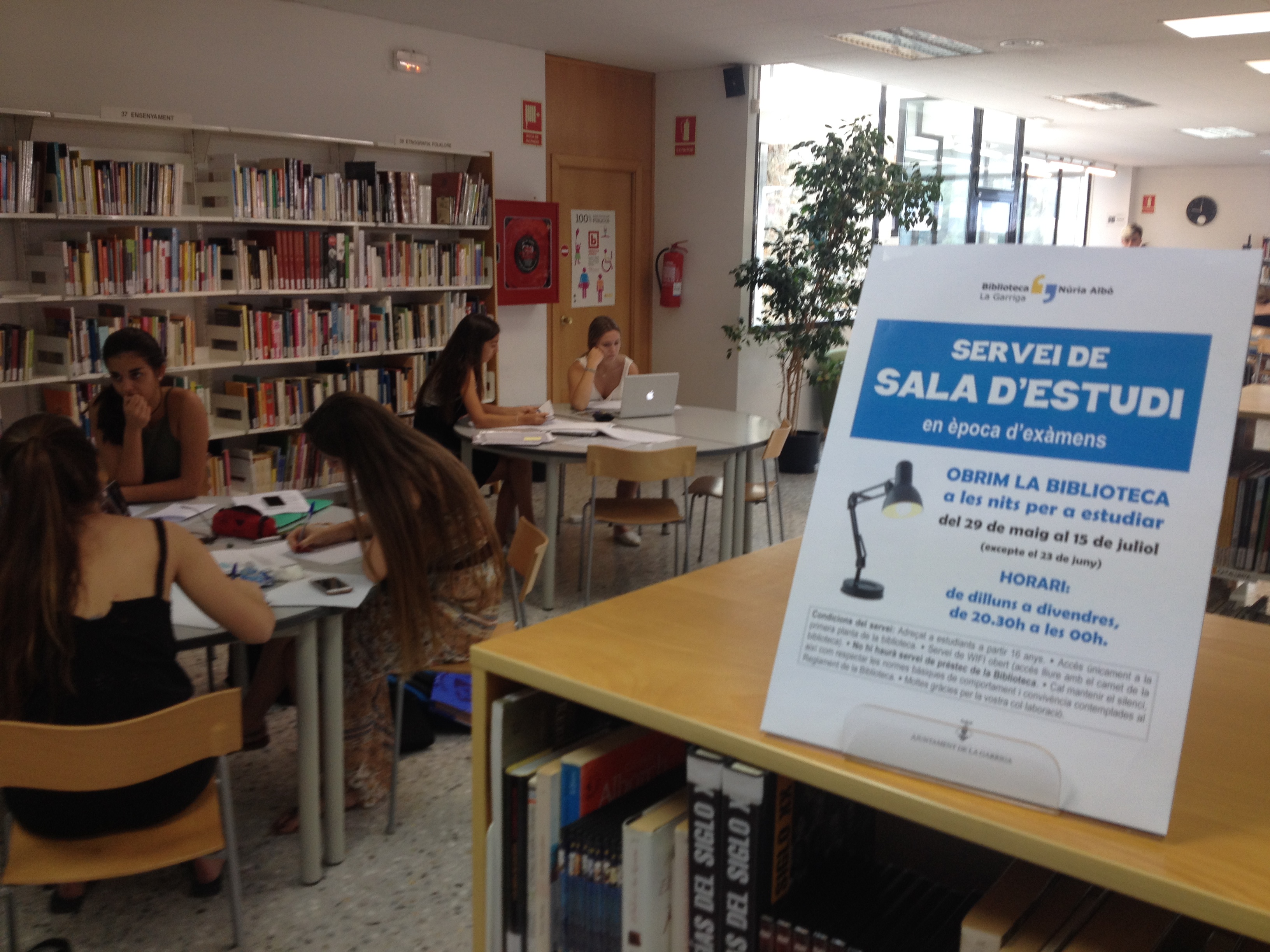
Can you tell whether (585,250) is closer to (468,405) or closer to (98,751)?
(468,405)

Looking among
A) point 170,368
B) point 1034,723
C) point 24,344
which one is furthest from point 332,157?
point 1034,723

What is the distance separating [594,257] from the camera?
7621 mm

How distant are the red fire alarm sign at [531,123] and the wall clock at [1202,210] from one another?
12.1 metres

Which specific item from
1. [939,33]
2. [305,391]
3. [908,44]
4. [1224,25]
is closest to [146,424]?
[305,391]

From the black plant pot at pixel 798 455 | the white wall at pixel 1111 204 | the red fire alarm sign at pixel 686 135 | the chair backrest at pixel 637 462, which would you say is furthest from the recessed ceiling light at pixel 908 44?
the white wall at pixel 1111 204

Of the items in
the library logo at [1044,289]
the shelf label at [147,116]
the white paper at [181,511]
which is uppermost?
the shelf label at [147,116]

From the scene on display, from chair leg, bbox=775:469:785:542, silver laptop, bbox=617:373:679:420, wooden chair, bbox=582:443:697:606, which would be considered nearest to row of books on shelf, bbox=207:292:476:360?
silver laptop, bbox=617:373:679:420

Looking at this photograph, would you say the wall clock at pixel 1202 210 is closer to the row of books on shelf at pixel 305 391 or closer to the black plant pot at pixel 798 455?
the black plant pot at pixel 798 455

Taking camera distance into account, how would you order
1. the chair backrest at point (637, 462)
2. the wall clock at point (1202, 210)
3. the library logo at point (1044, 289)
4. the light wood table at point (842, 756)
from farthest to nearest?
the wall clock at point (1202, 210) → the chair backrest at point (637, 462) → the library logo at point (1044, 289) → the light wood table at point (842, 756)

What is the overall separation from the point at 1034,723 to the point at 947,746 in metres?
0.06

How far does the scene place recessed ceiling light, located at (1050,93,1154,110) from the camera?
859 centimetres

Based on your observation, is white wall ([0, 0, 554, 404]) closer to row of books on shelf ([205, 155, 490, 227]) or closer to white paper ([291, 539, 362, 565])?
row of books on shelf ([205, 155, 490, 227])

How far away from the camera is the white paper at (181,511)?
3.01 metres

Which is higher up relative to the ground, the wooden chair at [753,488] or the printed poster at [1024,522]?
the printed poster at [1024,522]
